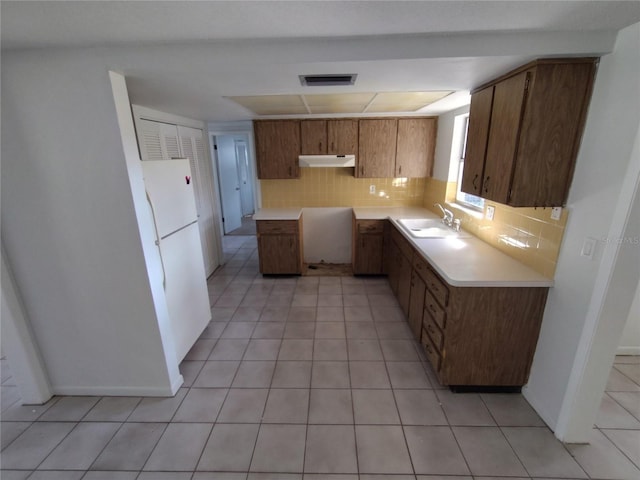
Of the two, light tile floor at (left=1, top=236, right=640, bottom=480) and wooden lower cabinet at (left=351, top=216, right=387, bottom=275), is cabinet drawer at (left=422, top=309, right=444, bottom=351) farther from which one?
wooden lower cabinet at (left=351, top=216, right=387, bottom=275)

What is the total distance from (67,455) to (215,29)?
2536 mm

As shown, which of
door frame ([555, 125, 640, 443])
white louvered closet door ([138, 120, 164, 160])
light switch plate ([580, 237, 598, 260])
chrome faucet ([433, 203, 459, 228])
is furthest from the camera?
chrome faucet ([433, 203, 459, 228])

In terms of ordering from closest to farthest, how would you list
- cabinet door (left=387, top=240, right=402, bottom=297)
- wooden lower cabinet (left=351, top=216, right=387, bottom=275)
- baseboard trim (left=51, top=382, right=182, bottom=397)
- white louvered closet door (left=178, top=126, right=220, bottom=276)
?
baseboard trim (left=51, top=382, right=182, bottom=397) < cabinet door (left=387, top=240, right=402, bottom=297) < white louvered closet door (left=178, top=126, right=220, bottom=276) < wooden lower cabinet (left=351, top=216, right=387, bottom=275)

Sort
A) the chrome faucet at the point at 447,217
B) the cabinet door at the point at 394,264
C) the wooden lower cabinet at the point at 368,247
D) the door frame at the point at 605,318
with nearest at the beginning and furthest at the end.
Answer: the door frame at the point at 605,318
the chrome faucet at the point at 447,217
the cabinet door at the point at 394,264
the wooden lower cabinet at the point at 368,247

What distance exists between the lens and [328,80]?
196cm

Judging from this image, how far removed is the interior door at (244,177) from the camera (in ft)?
24.8

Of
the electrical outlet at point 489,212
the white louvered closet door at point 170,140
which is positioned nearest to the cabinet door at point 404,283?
the electrical outlet at point 489,212

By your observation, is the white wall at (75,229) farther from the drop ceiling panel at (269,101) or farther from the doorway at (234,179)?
the doorway at (234,179)

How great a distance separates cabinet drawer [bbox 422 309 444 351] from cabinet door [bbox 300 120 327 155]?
2.48 m

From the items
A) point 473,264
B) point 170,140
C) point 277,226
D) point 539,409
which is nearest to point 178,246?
point 170,140

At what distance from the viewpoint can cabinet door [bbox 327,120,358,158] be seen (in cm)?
376

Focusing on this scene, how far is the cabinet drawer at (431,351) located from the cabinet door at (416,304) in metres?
0.10

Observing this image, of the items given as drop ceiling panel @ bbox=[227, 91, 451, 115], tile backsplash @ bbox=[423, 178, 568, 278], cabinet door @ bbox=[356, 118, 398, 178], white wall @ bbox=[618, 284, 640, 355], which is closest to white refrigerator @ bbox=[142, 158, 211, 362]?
drop ceiling panel @ bbox=[227, 91, 451, 115]

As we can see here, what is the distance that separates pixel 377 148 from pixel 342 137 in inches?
19.1
